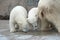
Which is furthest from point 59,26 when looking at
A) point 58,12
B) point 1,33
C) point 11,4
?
point 11,4

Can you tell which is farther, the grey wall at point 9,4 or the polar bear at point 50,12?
the grey wall at point 9,4

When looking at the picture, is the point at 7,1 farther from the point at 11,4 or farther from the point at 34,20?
the point at 34,20

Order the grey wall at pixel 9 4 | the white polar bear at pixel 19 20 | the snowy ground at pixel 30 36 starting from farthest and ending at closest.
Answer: the grey wall at pixel 9 4 < the white polar bear at pixel 19 20 < the snowy ground at pixel 30 36

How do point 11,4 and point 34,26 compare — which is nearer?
point 34,26

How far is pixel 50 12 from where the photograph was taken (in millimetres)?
3480

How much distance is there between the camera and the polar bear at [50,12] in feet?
11.3

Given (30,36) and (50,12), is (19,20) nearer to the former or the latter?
(30,36)

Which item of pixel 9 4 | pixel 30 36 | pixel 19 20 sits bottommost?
pixel 30 36

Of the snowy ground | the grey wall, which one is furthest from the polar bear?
the grey wall

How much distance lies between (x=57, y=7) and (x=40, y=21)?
15.0 inches

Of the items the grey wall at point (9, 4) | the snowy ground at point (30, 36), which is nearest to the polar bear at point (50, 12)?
the snowy ground at point (30, 36)

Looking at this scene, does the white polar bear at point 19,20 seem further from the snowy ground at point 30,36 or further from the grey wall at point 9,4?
the grey wall at point 9,4

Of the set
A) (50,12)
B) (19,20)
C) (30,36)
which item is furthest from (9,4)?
(30,36)

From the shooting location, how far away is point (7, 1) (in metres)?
5.38
